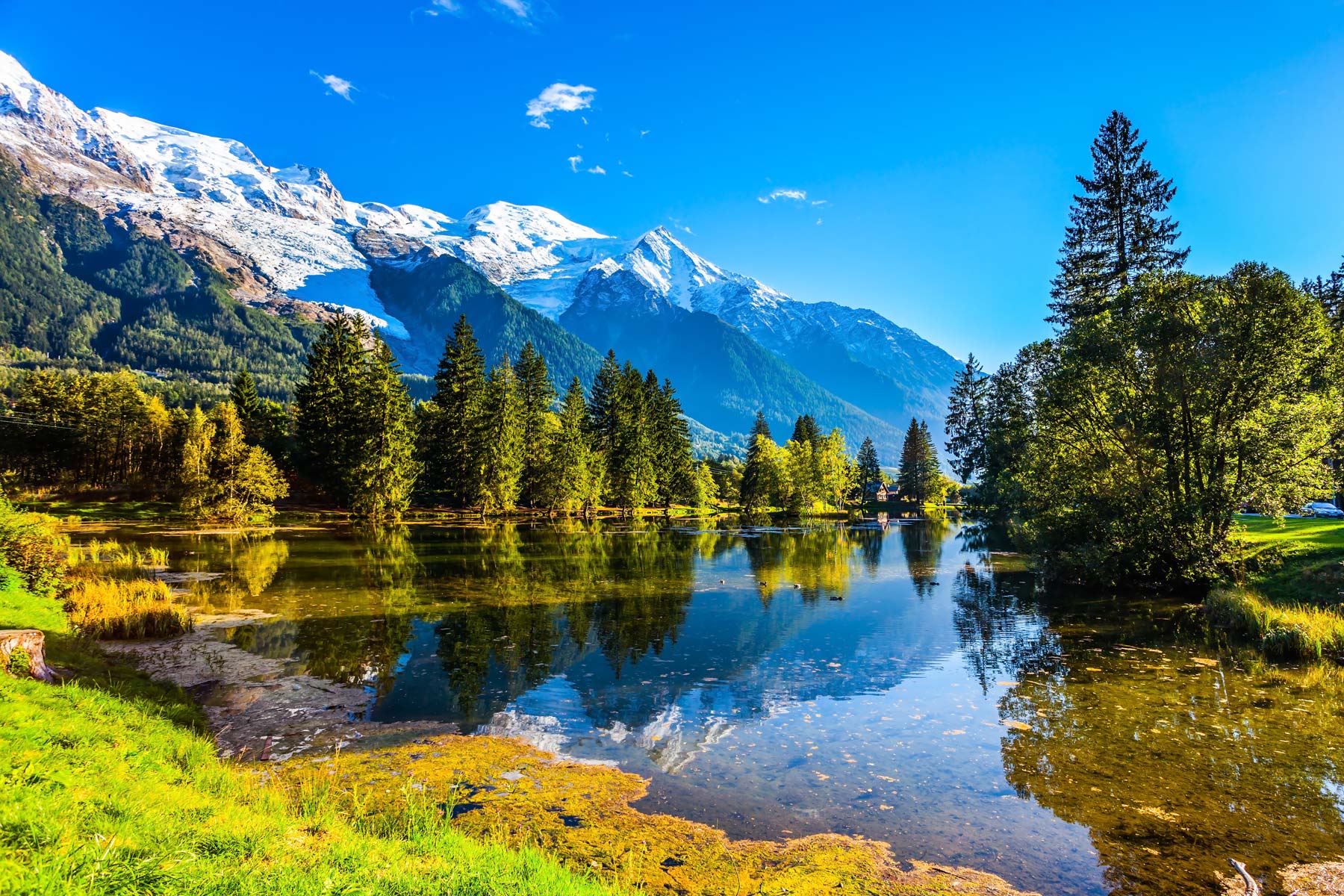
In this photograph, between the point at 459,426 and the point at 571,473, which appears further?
the point at 571,473

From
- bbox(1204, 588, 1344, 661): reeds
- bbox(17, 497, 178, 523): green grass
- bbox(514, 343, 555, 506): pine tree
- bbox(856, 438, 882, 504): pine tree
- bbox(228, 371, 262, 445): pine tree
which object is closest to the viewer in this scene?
bbox(1204, 588, 1344, 661): reeds

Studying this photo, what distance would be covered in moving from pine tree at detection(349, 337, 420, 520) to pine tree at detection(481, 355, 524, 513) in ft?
28.5

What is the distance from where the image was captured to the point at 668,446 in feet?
335

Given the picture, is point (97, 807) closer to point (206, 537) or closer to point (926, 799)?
point (926, 799)

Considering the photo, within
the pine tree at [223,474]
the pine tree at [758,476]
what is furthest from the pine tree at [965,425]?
the pine tree at [223,474]

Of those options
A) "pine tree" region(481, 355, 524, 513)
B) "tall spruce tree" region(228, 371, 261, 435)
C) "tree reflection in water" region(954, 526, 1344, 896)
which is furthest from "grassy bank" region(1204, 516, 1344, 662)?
"tall spruce tree" region(228, 371, 261, 435)

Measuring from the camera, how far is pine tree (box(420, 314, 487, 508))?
77125 mm

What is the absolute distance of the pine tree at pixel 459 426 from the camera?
77125mm

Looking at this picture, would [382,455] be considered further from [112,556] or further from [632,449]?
[112,556]

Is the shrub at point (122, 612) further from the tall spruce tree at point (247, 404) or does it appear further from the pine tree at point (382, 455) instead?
the tall spruce tree at point (247, 404)

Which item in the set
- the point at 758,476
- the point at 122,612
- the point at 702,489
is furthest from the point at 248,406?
the point at 758,476

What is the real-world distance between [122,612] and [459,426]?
59.8 meters

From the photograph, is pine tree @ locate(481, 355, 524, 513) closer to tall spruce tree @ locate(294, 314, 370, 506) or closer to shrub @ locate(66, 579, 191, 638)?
tall spruce tree @ locate(294, 314, 370, 506)

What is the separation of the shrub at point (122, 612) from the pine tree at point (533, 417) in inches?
2335
